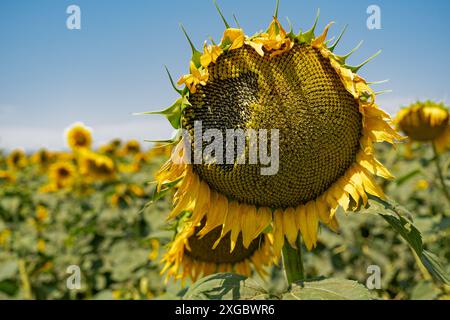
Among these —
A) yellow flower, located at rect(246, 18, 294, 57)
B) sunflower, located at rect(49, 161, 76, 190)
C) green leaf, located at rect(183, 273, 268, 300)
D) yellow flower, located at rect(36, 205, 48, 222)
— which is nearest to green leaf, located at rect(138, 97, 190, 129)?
yellow flower, located at rect(246, 18, 294, 57)

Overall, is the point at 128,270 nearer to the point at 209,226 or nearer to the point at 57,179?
the point at 209,226

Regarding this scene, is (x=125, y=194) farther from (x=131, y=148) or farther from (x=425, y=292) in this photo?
(x=131, y=148)

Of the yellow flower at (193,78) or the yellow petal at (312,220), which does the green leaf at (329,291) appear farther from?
the yellow flower at (193,78)

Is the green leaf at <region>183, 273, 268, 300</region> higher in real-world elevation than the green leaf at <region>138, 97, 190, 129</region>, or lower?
lower

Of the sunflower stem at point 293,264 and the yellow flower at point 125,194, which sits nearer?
the sunflower stem at point 293,264

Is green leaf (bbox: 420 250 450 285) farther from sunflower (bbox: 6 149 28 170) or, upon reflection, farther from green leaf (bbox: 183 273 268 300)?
sunflower (bbox: 6 149 28 170)

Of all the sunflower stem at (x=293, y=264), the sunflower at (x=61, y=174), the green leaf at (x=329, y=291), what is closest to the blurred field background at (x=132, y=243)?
the sunflower at (x=61, y=174)

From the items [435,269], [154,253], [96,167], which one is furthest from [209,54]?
[96,167]
